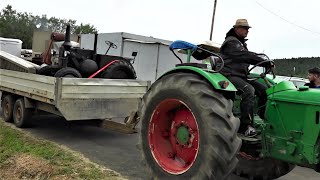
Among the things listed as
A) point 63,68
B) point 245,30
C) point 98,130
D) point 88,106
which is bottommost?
point 98,130

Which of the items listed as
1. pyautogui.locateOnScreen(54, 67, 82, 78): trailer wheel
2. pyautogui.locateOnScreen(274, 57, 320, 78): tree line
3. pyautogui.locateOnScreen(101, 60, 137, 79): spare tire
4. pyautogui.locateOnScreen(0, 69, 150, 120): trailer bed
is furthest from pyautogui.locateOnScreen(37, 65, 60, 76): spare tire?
pyautogui.locateOnScreen(274, 57, 320, 78): tree line

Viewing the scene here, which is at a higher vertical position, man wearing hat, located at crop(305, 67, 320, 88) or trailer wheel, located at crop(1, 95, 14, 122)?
man wearing hat, located at crop(305, 67, 320, 88)

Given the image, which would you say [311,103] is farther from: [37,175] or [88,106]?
[88,106]

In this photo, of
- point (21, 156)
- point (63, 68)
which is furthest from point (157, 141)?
point (63, 68)

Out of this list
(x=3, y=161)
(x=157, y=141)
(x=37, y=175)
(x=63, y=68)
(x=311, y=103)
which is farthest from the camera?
(x=63, y=68)

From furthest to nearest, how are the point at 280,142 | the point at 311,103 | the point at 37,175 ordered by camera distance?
the point at 37,175, the point at 280,142, the point at 311,103

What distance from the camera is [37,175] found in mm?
5070

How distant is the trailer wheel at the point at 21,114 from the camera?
834cm

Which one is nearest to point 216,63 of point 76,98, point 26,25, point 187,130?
point 187,130

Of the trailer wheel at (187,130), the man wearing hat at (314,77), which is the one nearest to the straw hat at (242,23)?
the trailer wheel at (187,130)

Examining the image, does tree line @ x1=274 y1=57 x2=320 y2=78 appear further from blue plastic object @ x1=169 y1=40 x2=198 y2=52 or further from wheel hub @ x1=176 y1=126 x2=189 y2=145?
wheel hub @ x1=176 y1=126 x2=189 y2=145

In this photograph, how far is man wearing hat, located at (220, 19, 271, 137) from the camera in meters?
4.16

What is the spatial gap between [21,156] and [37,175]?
0.90 m

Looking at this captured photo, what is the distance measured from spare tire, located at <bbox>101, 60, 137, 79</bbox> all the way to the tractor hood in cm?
492
